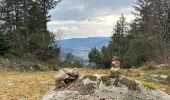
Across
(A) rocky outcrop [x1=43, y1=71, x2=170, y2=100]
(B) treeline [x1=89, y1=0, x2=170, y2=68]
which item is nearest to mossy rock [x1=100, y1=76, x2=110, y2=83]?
(A) rocky outcrop [x1=43, y1=71, x2=170, y2=100]

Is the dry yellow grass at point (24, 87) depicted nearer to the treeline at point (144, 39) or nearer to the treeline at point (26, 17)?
the treeline at point (144, 39)

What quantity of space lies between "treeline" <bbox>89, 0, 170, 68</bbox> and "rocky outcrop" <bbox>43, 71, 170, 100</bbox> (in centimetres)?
1652

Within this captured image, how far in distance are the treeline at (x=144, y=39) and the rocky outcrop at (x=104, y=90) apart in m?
16.5

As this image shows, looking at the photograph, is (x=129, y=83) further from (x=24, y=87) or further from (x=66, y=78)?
(x=24, y=87)

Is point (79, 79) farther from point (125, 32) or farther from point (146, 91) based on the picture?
point (125, 32)

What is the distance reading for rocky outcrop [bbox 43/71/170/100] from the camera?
29.6 feet

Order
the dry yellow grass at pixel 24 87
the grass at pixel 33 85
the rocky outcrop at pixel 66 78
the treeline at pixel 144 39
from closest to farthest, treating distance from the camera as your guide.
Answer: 1. the rocky outcrop at pixel 66 78
2. the dry yellow grass at pixel 24 87
3. the grass at pixel 33 85
4. the treeline at pixel 144 39

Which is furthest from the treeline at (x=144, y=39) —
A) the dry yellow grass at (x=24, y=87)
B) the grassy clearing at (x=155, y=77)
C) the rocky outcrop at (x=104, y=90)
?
the rocky outcrop at (x=104, y=90)

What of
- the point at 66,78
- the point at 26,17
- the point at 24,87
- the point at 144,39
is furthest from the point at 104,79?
the point at 26,17

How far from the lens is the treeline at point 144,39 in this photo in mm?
34787

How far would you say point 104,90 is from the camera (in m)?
9.06

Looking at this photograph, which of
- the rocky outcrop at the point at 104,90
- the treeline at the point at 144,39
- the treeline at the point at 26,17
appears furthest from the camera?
the treeline at the point at 26,17

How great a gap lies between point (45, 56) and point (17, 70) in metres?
18.9

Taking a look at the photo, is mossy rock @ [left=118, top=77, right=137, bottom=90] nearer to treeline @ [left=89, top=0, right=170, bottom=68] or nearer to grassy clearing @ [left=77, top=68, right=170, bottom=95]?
grassy clearing @ [left=77, top=68, right=170, bottom=95]
